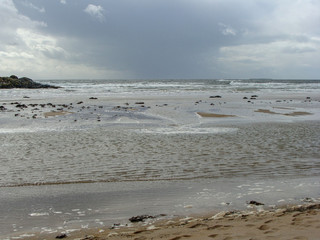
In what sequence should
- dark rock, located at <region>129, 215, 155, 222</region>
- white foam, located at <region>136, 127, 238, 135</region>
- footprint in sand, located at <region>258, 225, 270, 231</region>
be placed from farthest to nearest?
white foam, located at <region>136, 127, 238, 135</region> < dark rock, located at <region>129, 215, 155, 222</region> < footprint in sand, located at <region>258, 225, 270, 231</region>

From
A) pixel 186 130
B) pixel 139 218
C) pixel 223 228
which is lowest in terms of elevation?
pixel 139 218

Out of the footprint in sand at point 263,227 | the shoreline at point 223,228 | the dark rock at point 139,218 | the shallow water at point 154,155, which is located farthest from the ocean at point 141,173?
the footprint in sand at point 263,227

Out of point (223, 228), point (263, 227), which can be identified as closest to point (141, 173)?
point (223, 228)

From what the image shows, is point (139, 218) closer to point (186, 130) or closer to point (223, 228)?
point (223, 228)

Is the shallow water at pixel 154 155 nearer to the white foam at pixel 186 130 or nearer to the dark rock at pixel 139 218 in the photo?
the white foam at pixel 186 130

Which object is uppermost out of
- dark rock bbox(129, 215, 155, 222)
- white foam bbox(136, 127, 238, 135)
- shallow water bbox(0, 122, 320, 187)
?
white foam bbox(136, 127, 238, 135)

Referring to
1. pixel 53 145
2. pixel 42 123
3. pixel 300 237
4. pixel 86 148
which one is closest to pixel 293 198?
pixel 300 237

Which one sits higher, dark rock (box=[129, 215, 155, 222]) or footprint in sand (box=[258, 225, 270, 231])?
footprint in sand (box=[258, 225, 270, 231])

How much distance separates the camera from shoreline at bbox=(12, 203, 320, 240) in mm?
4219

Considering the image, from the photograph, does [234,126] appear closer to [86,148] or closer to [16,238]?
[86,148]

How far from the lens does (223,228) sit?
4535 millimetres

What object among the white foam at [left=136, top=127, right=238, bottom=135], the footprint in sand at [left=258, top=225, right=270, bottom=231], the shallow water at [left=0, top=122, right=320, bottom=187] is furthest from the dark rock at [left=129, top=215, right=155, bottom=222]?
the white foam at [left=136, top=127, right=238, bottom=135]

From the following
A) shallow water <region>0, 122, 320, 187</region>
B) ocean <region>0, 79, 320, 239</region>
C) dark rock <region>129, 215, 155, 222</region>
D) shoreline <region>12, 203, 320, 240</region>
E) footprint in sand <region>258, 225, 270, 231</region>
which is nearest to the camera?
shoreline <region>12, 203, 320, 240</region>

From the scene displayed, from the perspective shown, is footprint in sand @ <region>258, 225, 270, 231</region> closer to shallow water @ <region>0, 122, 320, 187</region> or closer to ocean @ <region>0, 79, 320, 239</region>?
ocean @ <region>0, 79, 320, 239</region>
